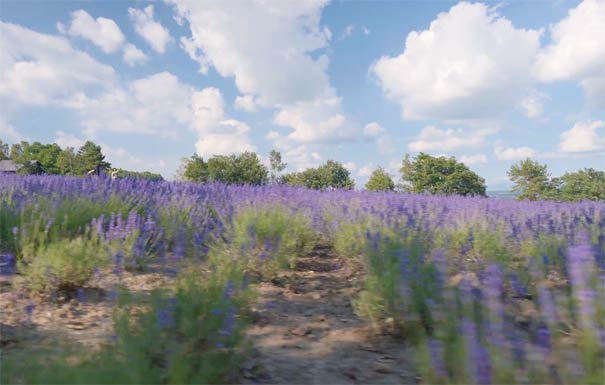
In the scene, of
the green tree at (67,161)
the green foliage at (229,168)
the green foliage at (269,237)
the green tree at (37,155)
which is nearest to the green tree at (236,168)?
the green foliage at (229,168)

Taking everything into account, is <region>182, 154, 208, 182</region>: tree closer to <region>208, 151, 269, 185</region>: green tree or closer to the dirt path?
<region>208, 151, 269, 185</region>: green tree

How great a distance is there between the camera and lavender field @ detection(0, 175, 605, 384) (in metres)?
1.52

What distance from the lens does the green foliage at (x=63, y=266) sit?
256 centimetres

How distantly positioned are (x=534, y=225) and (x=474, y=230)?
0.61 m

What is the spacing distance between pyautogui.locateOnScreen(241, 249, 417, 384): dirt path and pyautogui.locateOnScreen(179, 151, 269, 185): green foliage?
1584 inches

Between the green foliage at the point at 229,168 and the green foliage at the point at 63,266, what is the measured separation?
4051cm

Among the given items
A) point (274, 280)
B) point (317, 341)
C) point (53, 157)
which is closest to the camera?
point (317, 341)

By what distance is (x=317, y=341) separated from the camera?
240 centimetres

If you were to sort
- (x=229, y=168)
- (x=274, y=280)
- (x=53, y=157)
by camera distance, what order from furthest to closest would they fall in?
(x=53, y=157) < (x=229, y=168) < (x=274, y=280)

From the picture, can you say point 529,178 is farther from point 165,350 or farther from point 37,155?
point 37,155

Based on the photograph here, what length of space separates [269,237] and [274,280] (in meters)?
0.37

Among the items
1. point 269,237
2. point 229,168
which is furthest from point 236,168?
point 269,237

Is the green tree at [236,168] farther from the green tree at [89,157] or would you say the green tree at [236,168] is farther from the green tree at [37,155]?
the green tree at [37,155]

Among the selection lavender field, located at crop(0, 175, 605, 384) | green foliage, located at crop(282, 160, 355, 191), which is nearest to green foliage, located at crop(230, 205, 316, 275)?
lavender field, located at crop(0, 175, 605, 384)
